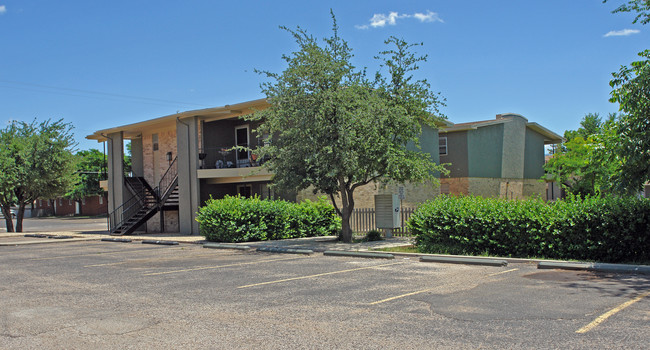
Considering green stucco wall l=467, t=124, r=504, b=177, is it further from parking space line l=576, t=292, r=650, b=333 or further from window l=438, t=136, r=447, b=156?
parking space line l=576, t=292, r=650, b=333

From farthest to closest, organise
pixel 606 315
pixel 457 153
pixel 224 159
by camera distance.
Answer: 1. pixel 457 153
2. pixel 224 159
3. pixel 606 315

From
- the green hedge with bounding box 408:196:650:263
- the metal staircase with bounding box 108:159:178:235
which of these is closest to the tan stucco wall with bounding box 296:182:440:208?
the metal staircase with bounding box 108:159:178:235

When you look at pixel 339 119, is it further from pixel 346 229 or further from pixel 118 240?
pixel 118 240

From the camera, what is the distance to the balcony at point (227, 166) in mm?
23730

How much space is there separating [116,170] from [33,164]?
529 centimetres

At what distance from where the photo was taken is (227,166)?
2544 centimetres

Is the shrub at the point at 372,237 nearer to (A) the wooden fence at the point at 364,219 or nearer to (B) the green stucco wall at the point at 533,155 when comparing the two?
(A) the wooden fence at the point at 364,219

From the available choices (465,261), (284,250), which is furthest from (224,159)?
(465,261)

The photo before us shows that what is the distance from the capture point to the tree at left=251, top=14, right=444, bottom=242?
16.5 metres

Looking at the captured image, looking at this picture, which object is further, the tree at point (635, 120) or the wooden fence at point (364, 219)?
the wooden fence at point (364, 219)

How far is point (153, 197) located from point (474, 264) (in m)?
20.5

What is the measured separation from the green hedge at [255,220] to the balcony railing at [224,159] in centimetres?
408

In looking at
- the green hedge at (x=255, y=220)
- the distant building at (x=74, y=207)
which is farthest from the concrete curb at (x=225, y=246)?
the distant building at (x=74, y=207)

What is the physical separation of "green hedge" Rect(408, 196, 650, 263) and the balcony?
32.4 feet
